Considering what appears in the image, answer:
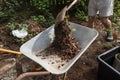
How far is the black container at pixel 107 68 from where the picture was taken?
318cm

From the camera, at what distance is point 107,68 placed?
3264 millimetres

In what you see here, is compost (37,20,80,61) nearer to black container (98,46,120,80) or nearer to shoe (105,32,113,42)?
black container (98,46,120,80)

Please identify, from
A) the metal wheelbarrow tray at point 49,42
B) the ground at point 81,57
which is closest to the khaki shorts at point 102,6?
the ground at point 81,57

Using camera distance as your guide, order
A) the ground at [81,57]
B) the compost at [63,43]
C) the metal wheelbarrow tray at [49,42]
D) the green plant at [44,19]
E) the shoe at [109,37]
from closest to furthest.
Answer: the metal wheelbarrow tray at [49,42], the compost at [63,43], the ground at [81,57], the shoe at [109,37], the green plant at [44,19]

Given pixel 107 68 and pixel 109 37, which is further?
pixel 109 37

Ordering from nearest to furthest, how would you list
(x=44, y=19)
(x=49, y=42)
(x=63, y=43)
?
1. (x=63, y=43)
2. (x=49, y=42)
3. (x=44, y=19)

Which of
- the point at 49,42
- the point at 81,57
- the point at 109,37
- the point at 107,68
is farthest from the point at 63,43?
the point at 109,37

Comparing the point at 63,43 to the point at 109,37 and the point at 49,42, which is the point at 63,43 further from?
the point at 109,37

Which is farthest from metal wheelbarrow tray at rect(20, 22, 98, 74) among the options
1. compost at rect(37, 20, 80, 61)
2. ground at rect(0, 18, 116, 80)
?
ground at rect(0, 18, 116, 80)

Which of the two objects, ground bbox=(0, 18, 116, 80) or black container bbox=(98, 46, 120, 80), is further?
ground bbox=(0, 18, 116, 80)

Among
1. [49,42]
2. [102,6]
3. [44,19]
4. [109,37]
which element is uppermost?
[102,6]

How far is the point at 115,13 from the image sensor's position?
5031 mm

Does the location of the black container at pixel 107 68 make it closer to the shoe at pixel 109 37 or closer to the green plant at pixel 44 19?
the shoe at pixel 109 37

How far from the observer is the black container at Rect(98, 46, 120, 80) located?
318cm
